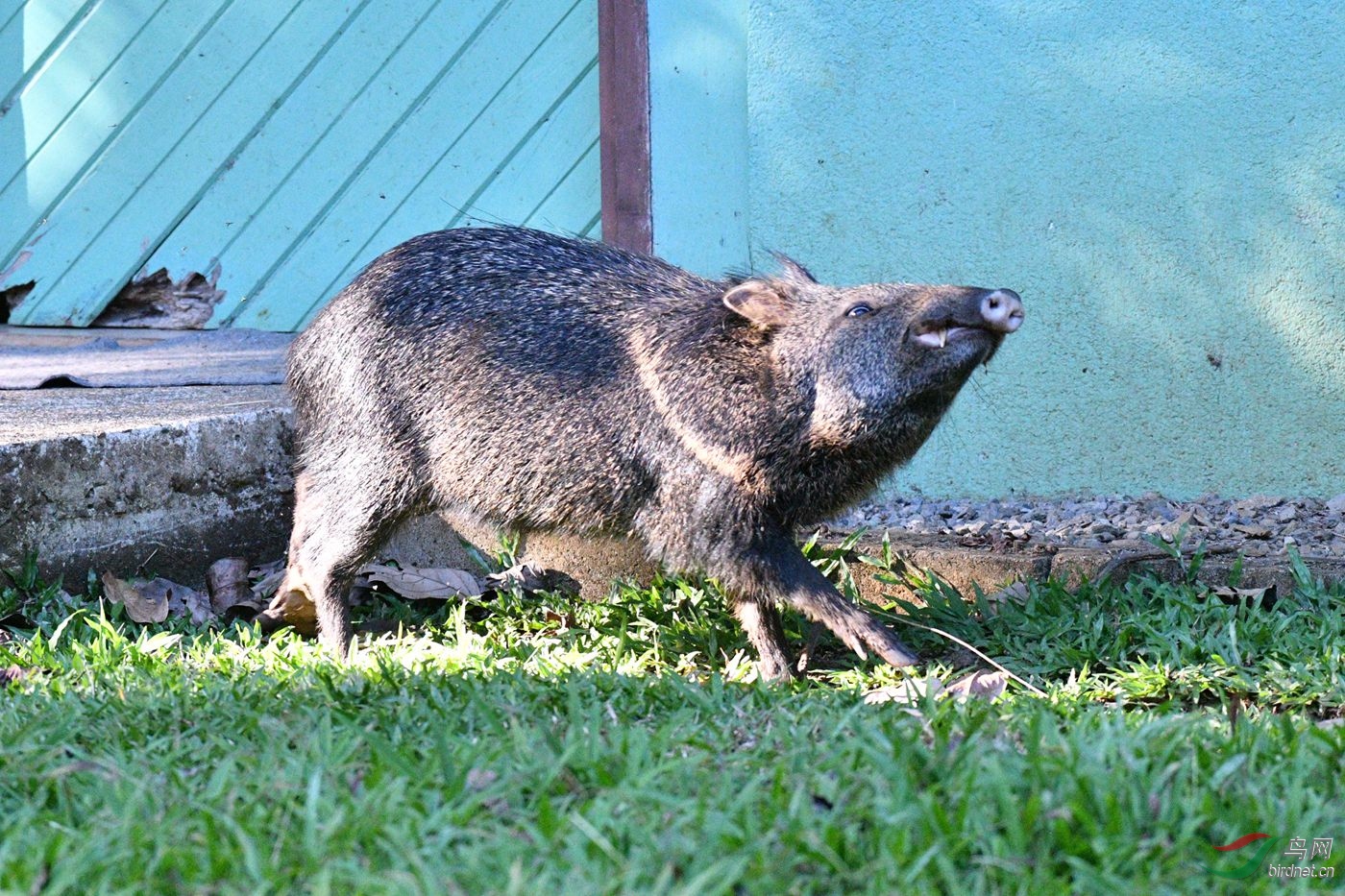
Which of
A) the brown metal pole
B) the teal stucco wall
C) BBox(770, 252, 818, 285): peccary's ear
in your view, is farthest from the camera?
the brown metal pole

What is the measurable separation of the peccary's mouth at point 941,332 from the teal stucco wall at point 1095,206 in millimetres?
1387

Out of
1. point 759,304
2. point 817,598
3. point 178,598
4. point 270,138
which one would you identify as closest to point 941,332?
point 759,304

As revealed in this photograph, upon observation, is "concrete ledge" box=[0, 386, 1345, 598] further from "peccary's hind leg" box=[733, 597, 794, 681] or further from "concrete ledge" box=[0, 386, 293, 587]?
"peccary's hind leg" box=[733, 597, 794, 681]

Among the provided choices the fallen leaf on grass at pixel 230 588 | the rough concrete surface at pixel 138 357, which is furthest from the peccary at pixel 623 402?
the rough concrete surface at pixel 138 357

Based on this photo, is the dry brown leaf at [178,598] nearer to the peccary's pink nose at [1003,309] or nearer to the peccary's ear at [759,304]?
the peccary's ear at [759,304]

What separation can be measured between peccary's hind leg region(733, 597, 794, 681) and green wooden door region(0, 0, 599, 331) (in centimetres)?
237

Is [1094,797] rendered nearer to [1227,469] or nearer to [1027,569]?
[1027,569]

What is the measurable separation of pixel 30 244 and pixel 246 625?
2.96 meters

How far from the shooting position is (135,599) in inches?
150

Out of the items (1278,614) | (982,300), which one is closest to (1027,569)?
(1278,614)

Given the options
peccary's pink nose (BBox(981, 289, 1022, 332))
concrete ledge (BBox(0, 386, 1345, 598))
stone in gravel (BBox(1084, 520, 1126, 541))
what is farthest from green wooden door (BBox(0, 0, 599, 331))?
peccary's pink nose (BBox(981, 289, 1022, 332))

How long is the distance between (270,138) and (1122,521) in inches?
144

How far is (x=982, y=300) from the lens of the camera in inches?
121

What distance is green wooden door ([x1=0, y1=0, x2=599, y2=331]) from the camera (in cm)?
548
